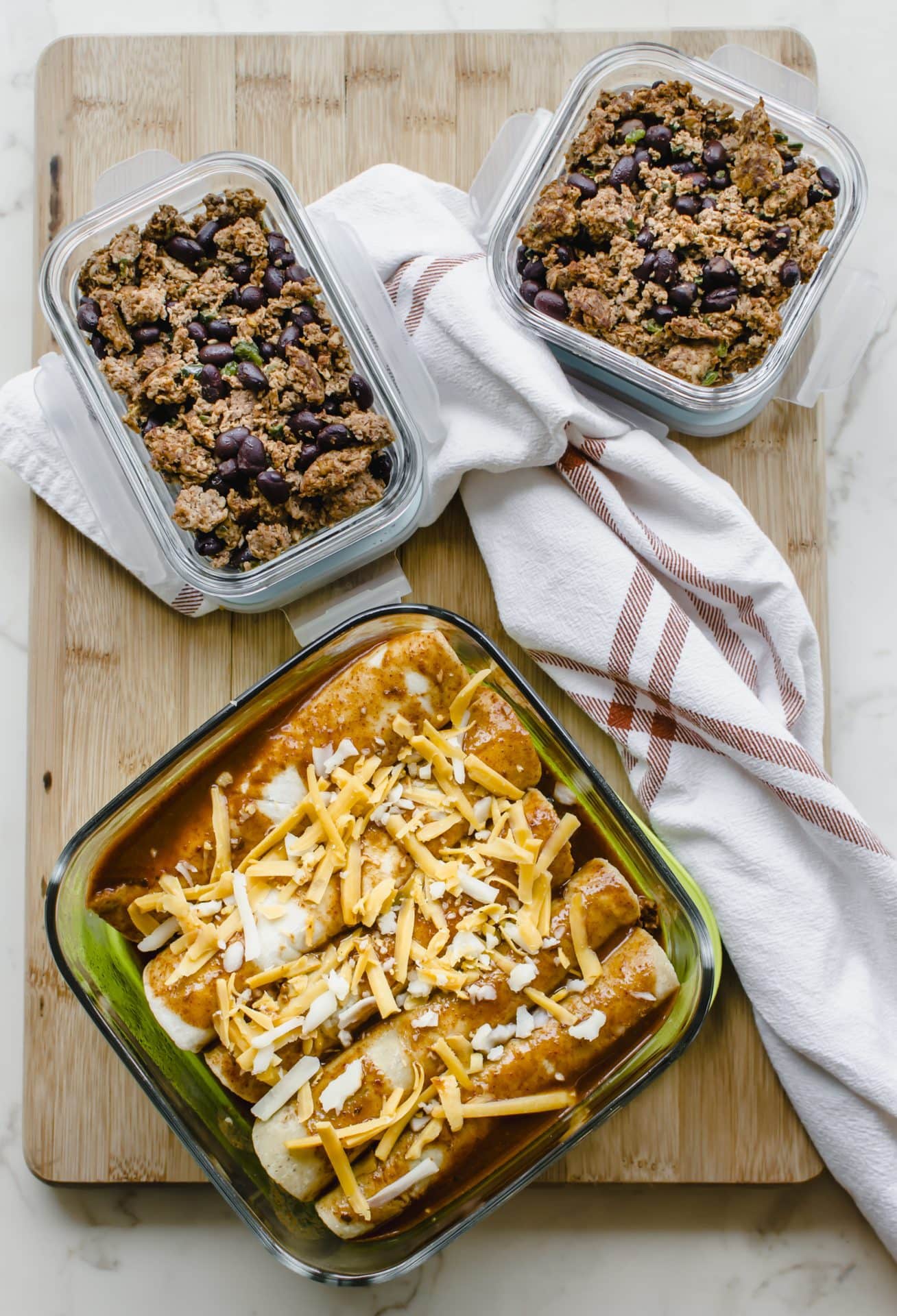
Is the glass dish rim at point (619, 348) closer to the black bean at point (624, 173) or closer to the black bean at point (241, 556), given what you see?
the black bean at point (624, 173)

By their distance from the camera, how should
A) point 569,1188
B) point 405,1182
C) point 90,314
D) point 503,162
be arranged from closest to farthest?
point 405,1182
point 90,314
point 503,162
point 569,1188

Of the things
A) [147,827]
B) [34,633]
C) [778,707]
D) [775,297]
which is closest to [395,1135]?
[147,827]

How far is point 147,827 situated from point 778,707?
42.8 inches

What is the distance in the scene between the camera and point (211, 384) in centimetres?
167

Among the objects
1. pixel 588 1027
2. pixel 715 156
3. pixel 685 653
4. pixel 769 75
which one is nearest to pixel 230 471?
pixel 685 653

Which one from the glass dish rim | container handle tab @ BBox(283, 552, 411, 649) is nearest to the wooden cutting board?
container handle tab @ BBox(283, 552, 411, 649)

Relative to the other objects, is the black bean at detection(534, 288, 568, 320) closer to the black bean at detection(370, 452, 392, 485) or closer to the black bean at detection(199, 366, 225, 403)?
the black bean at detection(370, 452, 392, 485)

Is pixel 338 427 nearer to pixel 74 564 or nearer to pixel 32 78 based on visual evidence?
pixel 74 564

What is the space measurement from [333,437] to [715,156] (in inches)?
30.1

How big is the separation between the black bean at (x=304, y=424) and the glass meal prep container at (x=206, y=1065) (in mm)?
303

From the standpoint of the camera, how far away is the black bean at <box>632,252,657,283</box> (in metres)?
1.67

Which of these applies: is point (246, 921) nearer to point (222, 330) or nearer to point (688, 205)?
point (222, 330)

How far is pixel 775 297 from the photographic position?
5.51ft

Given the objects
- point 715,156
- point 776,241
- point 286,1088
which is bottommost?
point 286,1088
